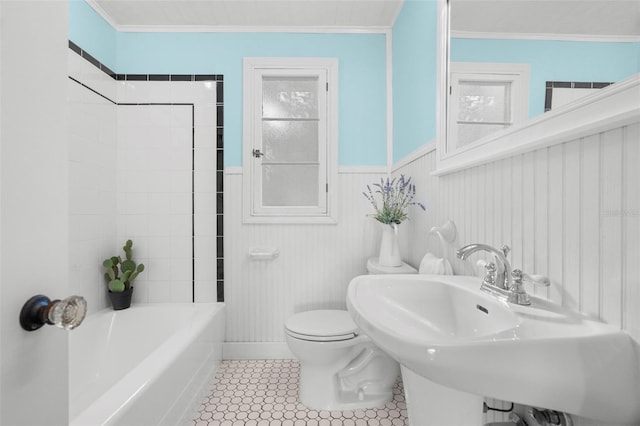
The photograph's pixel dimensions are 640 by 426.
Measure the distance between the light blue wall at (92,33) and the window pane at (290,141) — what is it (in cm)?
110

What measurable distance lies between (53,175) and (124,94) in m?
2.05

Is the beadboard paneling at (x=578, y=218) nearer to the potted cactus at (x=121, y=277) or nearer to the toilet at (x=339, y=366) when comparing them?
the toilet at (x=339, y=366)

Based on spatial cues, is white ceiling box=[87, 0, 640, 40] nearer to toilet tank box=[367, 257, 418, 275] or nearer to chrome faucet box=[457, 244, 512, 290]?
toilet tank box=[367, 257, 418, 275]

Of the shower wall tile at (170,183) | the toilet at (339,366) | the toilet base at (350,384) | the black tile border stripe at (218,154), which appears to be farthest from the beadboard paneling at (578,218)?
the shower wall tile at (170,183)

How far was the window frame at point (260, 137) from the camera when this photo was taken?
2.20m

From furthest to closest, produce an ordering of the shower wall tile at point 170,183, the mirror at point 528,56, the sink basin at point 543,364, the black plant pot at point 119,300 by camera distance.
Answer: the shower wall tile at point 170,183 < the black plant pot at point 119,300 < the mirror at point 528,56 < the sink basin at point 543,364

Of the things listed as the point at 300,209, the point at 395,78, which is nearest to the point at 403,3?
the point at 395,78

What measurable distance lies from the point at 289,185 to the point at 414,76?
3.44 ft

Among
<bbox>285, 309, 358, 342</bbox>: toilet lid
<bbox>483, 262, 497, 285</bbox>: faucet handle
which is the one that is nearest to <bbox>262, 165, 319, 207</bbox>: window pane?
<bbox>285, 309, 358, 342</bbox>: toilet lid

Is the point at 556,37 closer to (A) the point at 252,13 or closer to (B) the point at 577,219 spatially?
(B) the point at 577,219

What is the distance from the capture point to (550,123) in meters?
0.77

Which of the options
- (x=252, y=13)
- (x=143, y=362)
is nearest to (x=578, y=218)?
(x=143, y=362)

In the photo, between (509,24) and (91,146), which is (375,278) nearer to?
(509,24)

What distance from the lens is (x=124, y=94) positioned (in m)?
2.18
